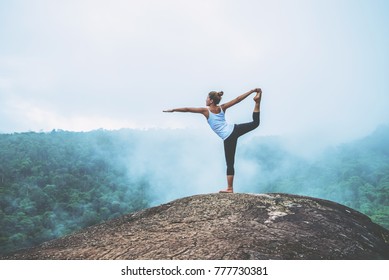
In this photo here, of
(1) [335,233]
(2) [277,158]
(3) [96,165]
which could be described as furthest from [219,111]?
(2) [277,158]

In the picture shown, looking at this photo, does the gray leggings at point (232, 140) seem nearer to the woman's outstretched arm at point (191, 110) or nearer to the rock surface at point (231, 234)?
the woman's outstretched arm at point (191, 110)

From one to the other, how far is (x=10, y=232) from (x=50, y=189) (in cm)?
1686

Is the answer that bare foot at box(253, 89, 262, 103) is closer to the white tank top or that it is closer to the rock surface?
the white tank top

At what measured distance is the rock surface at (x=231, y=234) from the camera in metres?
4.21

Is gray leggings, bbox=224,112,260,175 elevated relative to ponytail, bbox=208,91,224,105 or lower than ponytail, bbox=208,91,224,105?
lower

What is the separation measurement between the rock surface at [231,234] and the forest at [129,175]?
20.7 m

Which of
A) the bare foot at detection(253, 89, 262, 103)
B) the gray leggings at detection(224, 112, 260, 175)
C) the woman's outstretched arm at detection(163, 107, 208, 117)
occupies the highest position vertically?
the bare foot at detection(253, 89, 262, 103)

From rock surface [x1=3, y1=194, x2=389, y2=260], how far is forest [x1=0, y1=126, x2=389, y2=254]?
20670 millimetres

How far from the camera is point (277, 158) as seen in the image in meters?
119

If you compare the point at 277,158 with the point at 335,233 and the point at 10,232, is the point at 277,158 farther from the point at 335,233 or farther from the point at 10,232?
the point at 335,233

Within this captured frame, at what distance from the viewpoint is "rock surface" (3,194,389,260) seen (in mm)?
4207

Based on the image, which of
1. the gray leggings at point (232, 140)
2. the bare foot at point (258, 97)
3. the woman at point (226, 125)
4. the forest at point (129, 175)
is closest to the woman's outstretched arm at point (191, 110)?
the woman at point (226, 125)

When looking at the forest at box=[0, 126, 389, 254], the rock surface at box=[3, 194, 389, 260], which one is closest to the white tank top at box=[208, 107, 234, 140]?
the rock surface at box=[3, 194, 389, 260]

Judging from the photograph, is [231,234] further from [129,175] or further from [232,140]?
[129,175]
